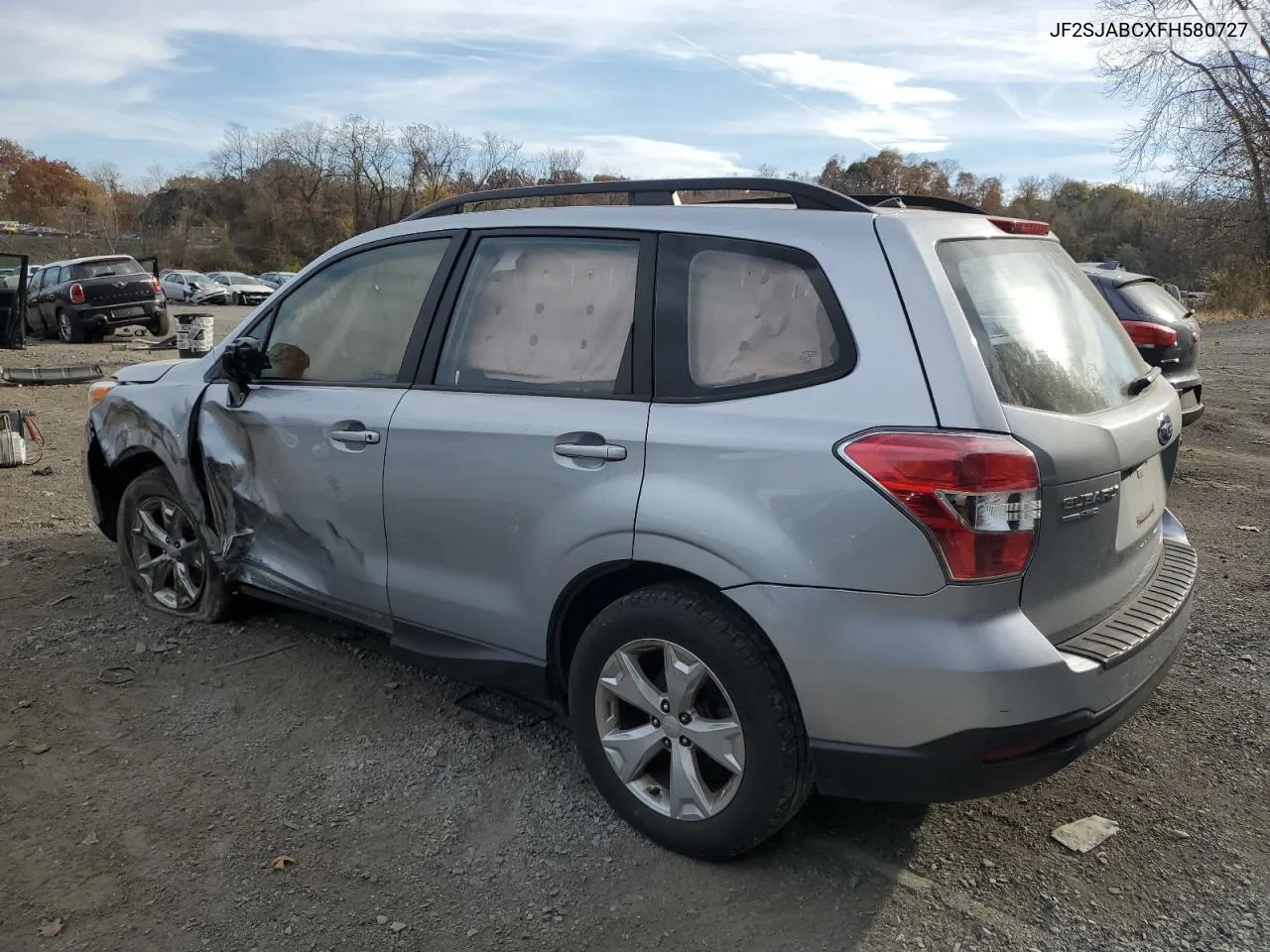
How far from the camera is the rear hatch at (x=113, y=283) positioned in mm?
18172

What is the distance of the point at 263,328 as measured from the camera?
4.10 meters

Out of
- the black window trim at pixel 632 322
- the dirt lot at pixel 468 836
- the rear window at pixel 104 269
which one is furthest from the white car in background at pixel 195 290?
the black window trim at pixel 632 322

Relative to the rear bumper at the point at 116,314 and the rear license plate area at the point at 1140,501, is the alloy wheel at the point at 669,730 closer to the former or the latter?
the rear license plate area at the point at 1140,501

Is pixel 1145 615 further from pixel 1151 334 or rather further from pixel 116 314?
pixel 116 314

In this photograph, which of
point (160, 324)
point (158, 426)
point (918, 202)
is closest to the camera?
point (918, 202)

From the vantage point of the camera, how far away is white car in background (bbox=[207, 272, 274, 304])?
4125 centimetres

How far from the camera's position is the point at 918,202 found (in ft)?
10.5

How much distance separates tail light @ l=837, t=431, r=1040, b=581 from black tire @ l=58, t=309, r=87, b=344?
63.8 ft

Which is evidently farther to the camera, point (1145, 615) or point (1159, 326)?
point (1159, 326)

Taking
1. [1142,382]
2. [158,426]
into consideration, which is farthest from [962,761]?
[158,426]

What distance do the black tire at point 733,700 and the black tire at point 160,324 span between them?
739 inches

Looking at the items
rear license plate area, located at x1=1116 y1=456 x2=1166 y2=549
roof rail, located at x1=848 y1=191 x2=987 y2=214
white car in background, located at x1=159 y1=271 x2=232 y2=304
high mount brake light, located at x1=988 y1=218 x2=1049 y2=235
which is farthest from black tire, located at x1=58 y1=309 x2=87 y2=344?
white car in background, located at x1=159 y1=271 x2=232 y2=304

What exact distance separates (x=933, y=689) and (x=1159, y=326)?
6.07 m

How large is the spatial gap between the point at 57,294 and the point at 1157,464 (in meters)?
20.0
